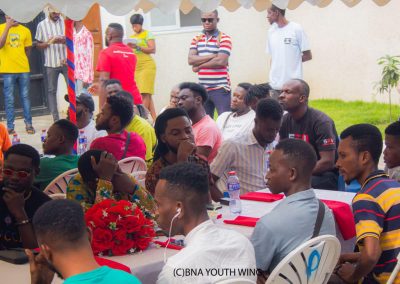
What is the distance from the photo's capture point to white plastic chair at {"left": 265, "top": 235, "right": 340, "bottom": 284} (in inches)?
125

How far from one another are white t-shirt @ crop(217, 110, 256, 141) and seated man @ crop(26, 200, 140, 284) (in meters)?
4.44

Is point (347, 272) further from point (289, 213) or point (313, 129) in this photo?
point (313, 129)

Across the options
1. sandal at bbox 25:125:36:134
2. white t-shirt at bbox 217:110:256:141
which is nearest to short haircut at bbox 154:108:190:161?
white t-shirt at bbox 217:110:256:141

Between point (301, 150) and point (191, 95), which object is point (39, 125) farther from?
point (301, 150)

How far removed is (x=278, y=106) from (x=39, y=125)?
24.1 ft

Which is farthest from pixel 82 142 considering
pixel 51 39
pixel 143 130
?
pixel 51 39

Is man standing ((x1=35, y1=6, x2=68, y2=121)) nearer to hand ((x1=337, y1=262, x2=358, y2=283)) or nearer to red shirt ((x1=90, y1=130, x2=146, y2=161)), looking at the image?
red shirt ((x1=90, y1=130, x2=146, y2=161))

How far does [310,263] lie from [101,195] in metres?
1.40

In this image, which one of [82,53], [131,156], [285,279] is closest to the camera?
[285,279]

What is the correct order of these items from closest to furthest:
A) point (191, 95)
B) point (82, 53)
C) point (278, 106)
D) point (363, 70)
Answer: point (278, 106) → point (191, 95) → point (82, 53) → point (363, 70)

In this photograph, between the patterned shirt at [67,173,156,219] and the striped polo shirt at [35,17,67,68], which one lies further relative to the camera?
the striped polo shirt at [35,17,67,68]

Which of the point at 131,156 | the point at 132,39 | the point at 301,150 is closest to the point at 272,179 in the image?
the point at 301,150

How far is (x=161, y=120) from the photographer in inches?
199

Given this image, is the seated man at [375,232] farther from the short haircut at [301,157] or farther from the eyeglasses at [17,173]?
the eyeglasses at [17,173]
